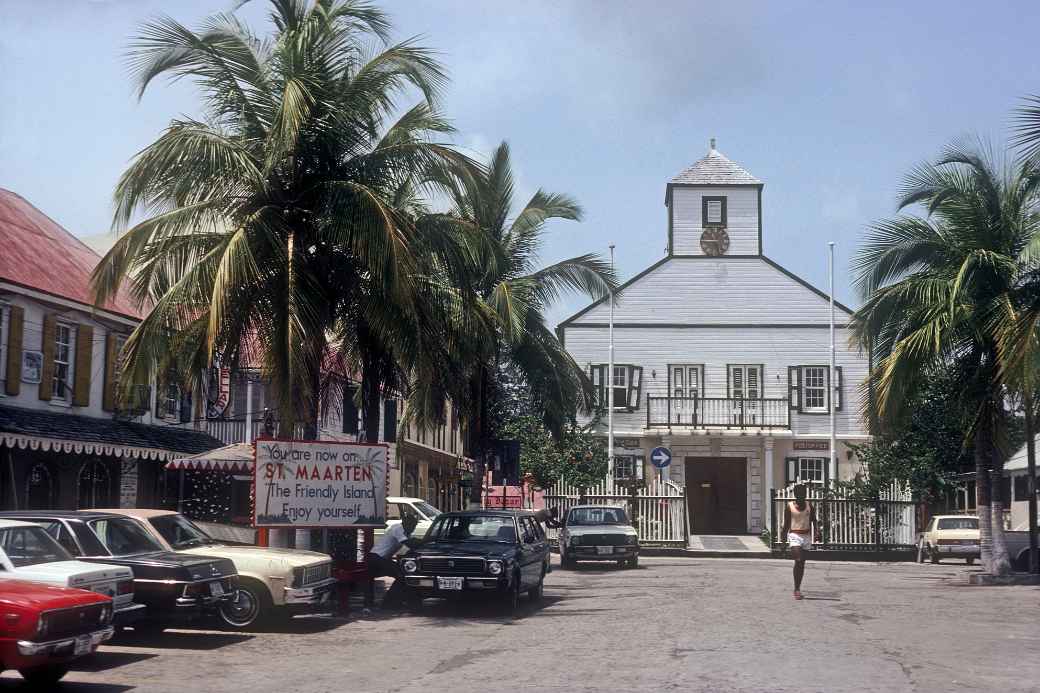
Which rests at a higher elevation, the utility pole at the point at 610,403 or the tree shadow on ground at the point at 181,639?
the utility pole at the point at 610,403

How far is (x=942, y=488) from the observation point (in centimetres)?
3694

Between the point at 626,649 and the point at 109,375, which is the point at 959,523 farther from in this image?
the point at 109,375

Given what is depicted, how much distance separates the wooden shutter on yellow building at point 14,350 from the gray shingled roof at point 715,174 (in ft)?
84.2

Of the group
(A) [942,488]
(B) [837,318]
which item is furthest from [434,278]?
(B) [837,318]

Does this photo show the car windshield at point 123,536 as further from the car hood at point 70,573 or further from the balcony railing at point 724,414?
the balcony railing at point 724,414

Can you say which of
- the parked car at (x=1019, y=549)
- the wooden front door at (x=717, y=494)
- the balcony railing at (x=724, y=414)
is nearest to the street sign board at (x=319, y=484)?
the parked car at (x=1019, y=549)

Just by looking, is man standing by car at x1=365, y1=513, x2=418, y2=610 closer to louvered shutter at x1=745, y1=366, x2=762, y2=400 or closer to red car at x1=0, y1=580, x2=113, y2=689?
red car at x1=0, y1=580, x2=113, y2=689

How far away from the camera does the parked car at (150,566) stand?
13508mm

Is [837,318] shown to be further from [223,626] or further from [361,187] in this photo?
[223,626]

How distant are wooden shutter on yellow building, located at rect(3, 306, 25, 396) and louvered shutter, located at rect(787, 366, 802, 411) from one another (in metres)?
27.1

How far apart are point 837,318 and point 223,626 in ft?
106

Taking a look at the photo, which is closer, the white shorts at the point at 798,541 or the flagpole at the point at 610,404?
the white shorts at the point at 798,541

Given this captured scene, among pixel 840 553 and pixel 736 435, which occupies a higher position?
pixel 736 435

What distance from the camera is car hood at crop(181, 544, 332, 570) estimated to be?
1531 centimetres
